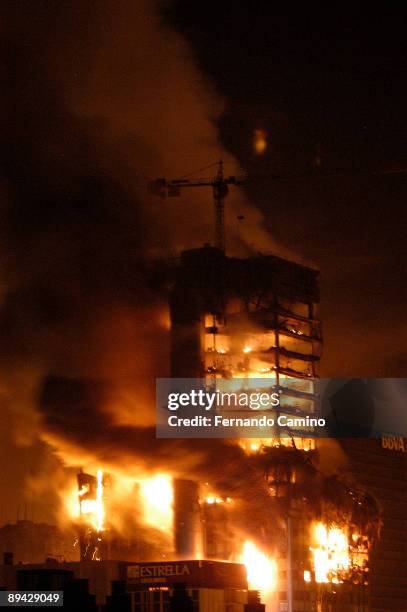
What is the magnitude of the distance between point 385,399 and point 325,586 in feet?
108

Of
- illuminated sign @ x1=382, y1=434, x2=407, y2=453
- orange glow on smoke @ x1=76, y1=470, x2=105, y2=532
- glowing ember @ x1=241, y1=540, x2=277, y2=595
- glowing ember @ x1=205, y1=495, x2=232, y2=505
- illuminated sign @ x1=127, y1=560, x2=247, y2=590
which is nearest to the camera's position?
illuminated sign @ x1=127, y1=560, x2=247, y2=590

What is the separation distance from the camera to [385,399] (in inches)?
3994

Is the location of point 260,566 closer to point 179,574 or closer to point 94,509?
point 94,509

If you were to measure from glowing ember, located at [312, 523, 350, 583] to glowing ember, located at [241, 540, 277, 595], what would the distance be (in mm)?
3257

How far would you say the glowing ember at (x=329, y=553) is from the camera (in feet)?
228

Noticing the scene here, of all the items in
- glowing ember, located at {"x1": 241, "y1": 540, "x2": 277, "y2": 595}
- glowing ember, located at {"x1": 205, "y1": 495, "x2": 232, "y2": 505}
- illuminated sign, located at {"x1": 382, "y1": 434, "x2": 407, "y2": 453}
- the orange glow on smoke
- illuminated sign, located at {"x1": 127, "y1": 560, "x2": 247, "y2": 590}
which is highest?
illuminated sign, located at {"x1": 382, "y1": 434, "x2": 407, "y2": 453}

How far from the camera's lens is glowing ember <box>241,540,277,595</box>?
66.6 meters

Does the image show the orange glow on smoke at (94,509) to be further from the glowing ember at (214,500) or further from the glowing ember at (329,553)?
the glowing ember at (329,553)

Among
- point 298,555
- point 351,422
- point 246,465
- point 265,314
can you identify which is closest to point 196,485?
point 246,465

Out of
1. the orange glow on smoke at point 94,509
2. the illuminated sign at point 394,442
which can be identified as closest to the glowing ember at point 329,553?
the orange glow on smoke at point 94,509

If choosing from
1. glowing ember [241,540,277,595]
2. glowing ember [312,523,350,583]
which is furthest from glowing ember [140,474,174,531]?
glowing ember [312,523,350,583]

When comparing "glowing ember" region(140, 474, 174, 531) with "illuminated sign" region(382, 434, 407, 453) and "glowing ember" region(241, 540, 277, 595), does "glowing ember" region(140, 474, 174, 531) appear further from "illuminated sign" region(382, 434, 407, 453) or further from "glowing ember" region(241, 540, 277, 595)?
"illuminated sign" region(382, 434, 407, 453)

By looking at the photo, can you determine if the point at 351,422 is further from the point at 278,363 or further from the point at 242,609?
the point at 242,609

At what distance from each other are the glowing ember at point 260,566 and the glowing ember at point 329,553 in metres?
3.26
